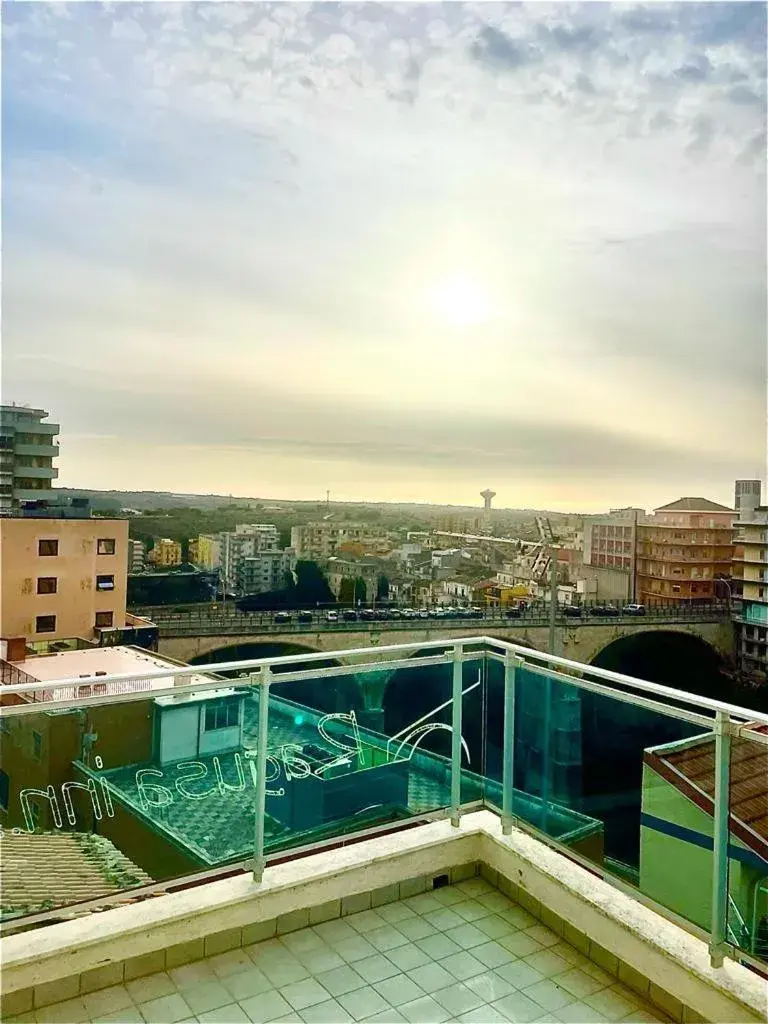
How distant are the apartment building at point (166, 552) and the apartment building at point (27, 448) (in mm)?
8089

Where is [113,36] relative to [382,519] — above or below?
above

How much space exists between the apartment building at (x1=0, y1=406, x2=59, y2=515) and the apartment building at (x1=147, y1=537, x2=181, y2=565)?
8089mm

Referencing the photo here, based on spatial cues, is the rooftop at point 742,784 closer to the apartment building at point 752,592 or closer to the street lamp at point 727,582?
the apartment building at point 752,592

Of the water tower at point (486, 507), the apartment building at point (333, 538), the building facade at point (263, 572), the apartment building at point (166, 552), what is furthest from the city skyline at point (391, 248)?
the building facade at point (263, 572)

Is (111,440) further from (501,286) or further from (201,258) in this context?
(501,286)

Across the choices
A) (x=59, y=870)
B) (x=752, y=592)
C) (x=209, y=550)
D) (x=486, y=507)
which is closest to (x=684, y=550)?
(x=752, y=592)

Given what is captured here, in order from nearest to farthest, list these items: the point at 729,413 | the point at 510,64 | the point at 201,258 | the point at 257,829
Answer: the point at 257,829
the point at 510,64
the point at 201,258
the point at 729,413

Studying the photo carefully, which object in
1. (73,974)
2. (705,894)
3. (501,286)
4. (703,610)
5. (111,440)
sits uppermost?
(501,286)

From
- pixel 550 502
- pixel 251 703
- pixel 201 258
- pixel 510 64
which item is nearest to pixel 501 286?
pixel 201 258

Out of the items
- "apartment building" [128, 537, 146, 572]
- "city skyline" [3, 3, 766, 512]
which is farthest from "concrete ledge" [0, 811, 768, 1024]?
"apartment building" [128, 537, 146, 572]

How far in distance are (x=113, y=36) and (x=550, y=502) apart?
103ft

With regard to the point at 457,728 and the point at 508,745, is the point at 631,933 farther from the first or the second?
the point at 457,728

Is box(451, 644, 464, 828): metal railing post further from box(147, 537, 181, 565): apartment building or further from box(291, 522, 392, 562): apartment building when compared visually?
box(291, 522, 392, 562): apartment building

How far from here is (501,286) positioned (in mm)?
26781
